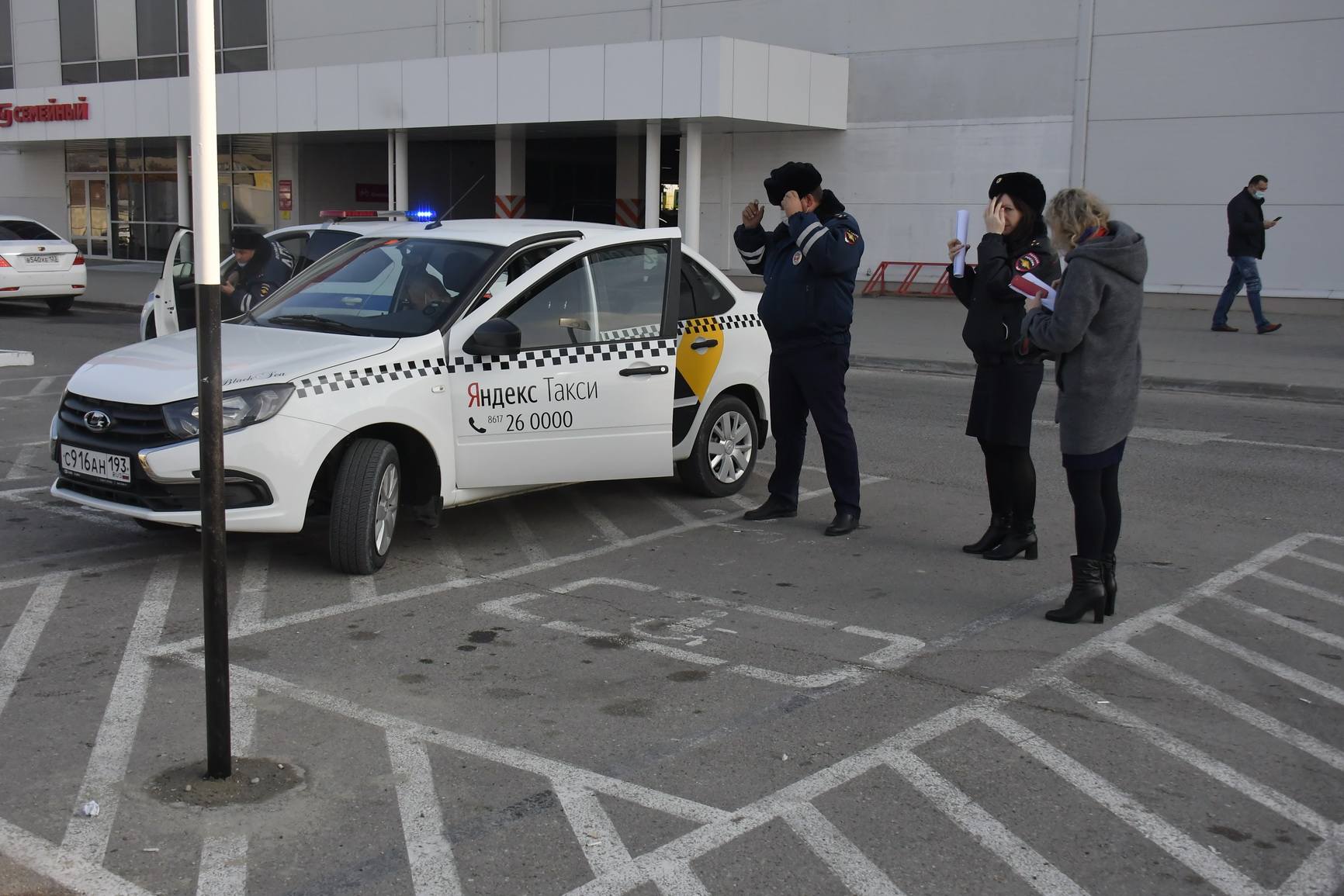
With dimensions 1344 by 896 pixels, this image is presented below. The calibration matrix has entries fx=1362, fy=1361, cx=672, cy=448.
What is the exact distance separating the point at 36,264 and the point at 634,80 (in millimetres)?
10458

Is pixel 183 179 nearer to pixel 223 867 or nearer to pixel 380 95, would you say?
pixel 380 95

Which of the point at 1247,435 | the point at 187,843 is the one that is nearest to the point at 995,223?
the point at 187,843

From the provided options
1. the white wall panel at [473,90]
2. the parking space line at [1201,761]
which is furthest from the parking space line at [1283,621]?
the white wall panel at [473,90]

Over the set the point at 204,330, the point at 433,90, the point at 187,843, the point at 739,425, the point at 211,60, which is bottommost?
the point at 187,843

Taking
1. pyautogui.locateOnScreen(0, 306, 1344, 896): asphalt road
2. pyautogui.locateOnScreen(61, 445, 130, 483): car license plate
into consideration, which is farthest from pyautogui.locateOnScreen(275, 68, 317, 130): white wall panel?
pyautogui.locateOnScreen(61, 445, 130, 483): car license plate

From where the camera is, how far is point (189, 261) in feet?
33.7

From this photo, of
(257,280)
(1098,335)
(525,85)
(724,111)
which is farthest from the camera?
(525,85)

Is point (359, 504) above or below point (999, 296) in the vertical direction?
below

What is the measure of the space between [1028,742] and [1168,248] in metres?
19.6

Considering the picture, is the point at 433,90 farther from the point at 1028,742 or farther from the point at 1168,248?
the point at 1028,742

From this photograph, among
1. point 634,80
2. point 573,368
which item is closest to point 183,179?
point 634,80

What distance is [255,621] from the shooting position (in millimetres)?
5824

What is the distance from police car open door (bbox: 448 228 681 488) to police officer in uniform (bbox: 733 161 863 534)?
0.61 meters

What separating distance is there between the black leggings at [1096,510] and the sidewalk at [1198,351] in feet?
28.9
